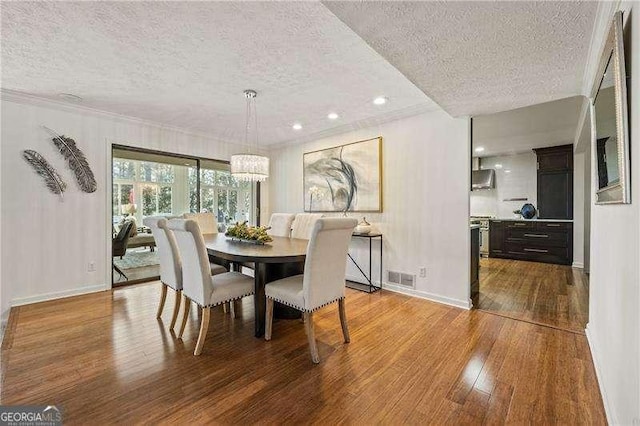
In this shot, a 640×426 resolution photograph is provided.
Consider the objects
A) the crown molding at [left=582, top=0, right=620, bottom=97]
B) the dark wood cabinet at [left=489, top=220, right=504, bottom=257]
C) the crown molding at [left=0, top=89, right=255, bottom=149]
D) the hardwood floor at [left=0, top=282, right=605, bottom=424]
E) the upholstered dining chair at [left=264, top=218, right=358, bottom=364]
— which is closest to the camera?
the crown molding at [left=582, top=0, right=620, bottom=97]

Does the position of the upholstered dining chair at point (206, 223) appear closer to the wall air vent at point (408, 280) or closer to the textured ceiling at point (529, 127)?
the wall air vent at point (408, 280)

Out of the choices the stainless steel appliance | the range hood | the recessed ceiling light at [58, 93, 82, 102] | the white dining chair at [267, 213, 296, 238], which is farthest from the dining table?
the range hood

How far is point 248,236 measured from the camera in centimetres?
296

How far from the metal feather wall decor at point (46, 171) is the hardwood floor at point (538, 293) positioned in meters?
5.23

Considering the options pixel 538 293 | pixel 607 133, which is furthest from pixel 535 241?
pixel 607 133

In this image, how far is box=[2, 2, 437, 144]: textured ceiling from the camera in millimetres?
1810

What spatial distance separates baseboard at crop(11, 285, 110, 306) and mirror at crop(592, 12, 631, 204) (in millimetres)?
5056

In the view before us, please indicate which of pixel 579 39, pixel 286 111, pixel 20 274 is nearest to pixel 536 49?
pixel 579 39

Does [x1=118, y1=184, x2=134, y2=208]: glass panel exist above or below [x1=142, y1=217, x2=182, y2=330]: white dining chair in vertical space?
above

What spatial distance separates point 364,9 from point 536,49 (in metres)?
1.23

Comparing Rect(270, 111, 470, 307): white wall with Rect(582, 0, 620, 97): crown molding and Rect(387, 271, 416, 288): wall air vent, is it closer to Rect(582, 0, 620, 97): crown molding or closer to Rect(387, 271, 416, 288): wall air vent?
Rect(387, 271, 416, 288): wall air vent

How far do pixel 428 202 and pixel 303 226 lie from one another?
1.60m

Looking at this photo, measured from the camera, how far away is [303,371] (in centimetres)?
193

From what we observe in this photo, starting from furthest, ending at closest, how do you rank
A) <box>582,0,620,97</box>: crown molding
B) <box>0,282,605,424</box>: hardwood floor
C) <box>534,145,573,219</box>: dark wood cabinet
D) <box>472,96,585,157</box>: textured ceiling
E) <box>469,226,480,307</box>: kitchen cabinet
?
<box>534,145,573,219</box>: dark wood cabinet
<box>472,96,585,157</box>: textured ceiling
<box>469,226,480,307</box>: kitchen cabinet
<box>0,282,605,424</box>: hardwood floor
<box>582,0,620,97</box>: crown molding
